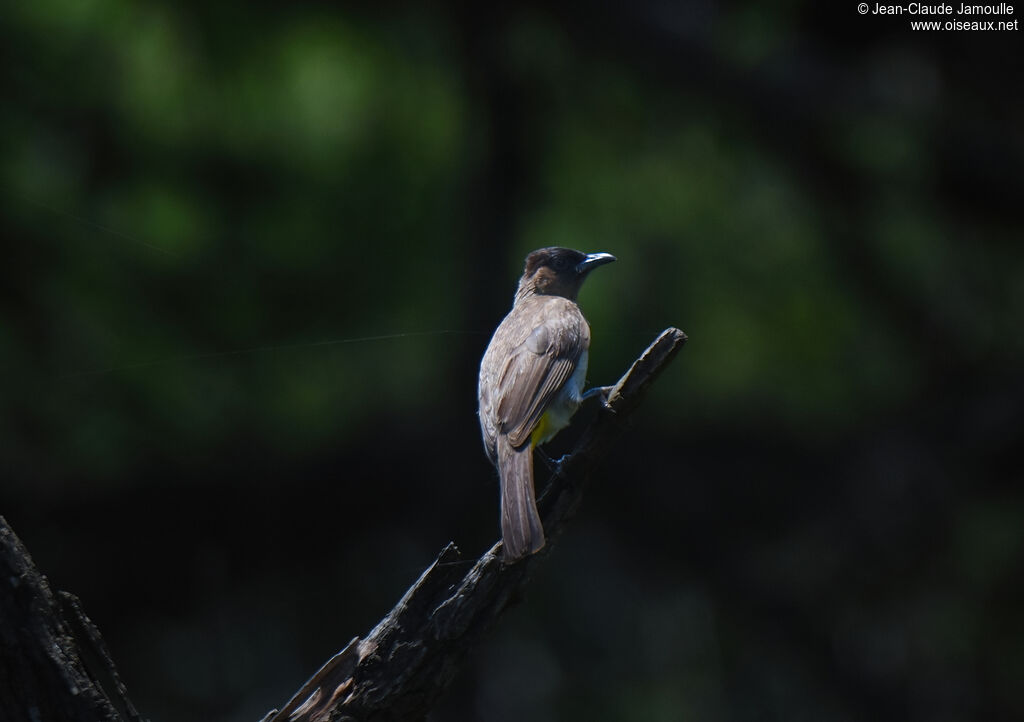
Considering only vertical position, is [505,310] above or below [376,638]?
above

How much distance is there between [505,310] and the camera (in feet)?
18.0

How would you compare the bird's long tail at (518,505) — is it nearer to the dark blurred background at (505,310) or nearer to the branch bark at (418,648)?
the branch bark at (418,648)

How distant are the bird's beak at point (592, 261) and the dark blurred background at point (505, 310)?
0.86 m

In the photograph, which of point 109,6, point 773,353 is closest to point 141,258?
point 109,6

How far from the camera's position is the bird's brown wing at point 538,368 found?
3.46 metres

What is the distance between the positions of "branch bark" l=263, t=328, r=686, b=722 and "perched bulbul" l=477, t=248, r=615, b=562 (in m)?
0.27

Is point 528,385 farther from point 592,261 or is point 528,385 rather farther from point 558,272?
point 558,272

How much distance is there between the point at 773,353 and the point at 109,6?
4238 mm

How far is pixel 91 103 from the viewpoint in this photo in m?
5.37

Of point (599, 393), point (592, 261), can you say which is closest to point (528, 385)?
point (599, 393)

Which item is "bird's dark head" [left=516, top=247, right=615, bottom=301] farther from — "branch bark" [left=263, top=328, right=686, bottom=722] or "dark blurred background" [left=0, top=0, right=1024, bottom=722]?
"branch bark" [left=263, top=328, right=686, bottom=722]

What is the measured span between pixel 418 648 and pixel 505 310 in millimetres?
3228

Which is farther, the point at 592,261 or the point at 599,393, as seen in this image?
the point at 592,261

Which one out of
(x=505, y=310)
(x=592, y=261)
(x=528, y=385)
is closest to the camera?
(x=528, y=385)
